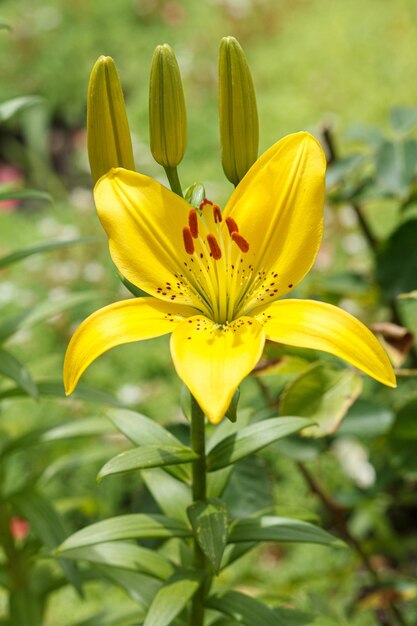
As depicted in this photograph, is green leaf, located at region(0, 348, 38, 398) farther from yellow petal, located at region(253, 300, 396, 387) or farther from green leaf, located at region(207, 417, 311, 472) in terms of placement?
yellow petal, located at region(253, 300, 396, 387)

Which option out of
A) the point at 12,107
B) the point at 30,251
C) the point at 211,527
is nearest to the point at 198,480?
the point at 211,527

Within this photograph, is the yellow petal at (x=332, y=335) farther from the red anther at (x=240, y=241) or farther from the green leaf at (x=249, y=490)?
the green leaf at (x=249, y=490)

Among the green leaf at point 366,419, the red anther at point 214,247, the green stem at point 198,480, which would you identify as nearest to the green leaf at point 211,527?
the green stem at point 198,480

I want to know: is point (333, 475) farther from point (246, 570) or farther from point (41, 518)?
point (41, 518)

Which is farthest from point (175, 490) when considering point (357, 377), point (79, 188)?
point (79, 188)

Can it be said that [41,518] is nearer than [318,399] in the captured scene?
No

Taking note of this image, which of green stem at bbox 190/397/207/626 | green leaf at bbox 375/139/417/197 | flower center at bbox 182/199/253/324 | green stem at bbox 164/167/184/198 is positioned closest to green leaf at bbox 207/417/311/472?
green stem at bbox 190/397/207/626

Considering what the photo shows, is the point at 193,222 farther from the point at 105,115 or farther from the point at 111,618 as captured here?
the point at 111,618
